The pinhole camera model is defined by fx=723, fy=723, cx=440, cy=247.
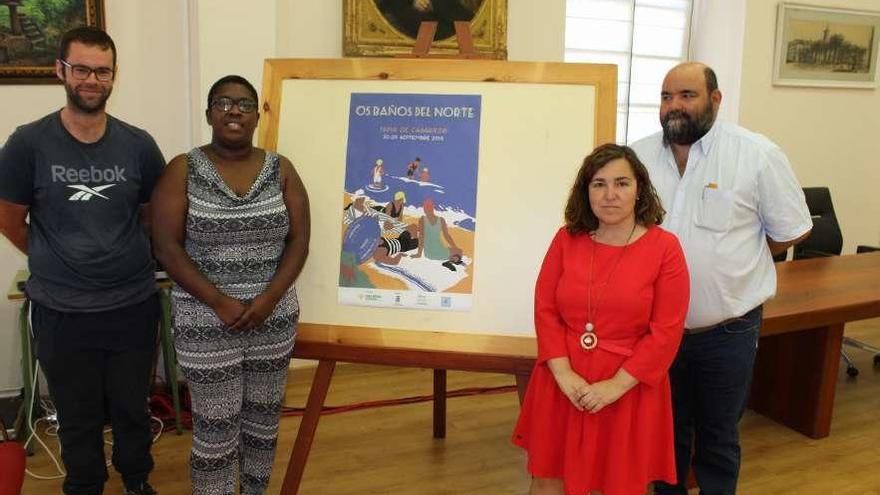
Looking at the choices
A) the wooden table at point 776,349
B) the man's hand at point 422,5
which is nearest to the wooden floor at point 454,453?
the wooden table at point 776,349

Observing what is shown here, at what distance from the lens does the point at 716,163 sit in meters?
2.12

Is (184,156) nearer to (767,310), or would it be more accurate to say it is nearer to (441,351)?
(441,351)

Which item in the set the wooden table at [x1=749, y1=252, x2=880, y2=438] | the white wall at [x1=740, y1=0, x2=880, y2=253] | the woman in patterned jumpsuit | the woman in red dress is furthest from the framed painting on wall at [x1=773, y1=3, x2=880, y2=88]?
the woman in patterned jumpsuit

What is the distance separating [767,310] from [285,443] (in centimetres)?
209

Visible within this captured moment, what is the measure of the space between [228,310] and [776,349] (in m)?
2.66

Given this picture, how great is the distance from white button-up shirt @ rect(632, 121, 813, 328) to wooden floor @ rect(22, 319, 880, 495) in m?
1.08

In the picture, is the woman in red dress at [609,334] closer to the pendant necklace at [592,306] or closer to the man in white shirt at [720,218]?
the pendant necklace at [592,306]

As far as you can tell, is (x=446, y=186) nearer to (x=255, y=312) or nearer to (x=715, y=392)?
(x=255, y=312)

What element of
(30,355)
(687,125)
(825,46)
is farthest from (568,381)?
(825,46)

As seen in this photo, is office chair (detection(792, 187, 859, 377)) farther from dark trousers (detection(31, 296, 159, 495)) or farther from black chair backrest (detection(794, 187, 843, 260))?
dark trousers (detection(31, 296, 159, 495))

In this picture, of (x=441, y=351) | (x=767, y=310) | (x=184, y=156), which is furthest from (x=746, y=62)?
(x=184, y=156)

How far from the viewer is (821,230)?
4516mm

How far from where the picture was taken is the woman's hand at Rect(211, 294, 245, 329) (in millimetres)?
1969

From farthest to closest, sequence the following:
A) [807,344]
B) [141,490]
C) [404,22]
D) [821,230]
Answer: [821,230] → [404,22] → [807,344] → [141,490]
